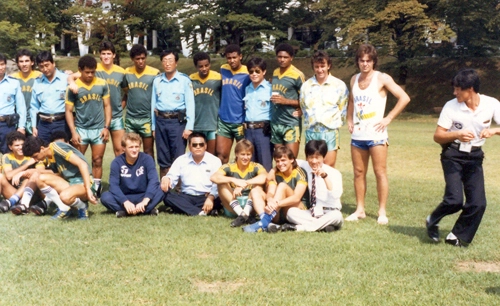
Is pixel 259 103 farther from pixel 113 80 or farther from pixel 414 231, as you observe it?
pixel 414 231

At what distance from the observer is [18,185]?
8375 mm

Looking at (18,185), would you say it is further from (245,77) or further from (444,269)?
(444,269)

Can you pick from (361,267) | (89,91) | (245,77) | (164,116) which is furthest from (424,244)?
(89,91)

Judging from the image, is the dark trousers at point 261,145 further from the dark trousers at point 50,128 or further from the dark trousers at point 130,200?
the dark trousers at point 50,128

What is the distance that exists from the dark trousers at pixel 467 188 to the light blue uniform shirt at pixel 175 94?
3.75 metres

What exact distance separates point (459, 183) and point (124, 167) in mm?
4010

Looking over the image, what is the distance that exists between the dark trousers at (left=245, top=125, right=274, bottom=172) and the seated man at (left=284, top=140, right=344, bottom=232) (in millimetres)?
→ 1128

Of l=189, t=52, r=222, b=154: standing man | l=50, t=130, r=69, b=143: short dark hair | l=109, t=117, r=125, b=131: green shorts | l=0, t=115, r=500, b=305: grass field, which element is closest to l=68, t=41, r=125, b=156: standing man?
l=109, t=117, r=125, b=131: green shorts

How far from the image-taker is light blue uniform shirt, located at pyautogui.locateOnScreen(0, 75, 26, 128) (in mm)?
9062

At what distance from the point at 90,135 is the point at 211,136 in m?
1.68

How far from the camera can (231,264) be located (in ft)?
18.2

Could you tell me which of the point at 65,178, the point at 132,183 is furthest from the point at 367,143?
the point at 65,178

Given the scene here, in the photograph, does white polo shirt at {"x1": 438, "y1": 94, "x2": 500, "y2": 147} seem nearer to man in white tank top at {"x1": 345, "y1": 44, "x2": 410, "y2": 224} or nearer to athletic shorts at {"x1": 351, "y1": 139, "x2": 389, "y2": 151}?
man in white tank top at {"x1": 345, "y1": 44, "x2": 410, "y2": 224}

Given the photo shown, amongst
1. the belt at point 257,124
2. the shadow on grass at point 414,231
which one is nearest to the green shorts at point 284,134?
the belt at point 257,124
